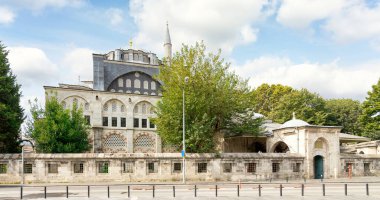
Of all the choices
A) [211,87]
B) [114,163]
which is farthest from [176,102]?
[114,163]

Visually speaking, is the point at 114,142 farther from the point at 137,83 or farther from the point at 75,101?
the point at 137,83

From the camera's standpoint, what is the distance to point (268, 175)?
3294cm

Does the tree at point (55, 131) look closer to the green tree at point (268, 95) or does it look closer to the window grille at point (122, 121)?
the window grille at point (122, 121)

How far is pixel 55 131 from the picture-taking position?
35.1 metres

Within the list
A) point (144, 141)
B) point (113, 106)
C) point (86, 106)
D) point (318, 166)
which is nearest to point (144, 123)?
point (144, 141)

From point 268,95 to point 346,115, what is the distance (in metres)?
14.9

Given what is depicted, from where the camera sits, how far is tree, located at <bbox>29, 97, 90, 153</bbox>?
3475 cm

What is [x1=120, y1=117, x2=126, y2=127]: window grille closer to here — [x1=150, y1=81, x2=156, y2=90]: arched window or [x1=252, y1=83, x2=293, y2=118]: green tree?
[x1=150, y1=81, x2=156, y2=90]: arched window

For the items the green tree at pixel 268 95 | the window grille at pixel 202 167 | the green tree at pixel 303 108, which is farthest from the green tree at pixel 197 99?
the green tree at pixel 268 95

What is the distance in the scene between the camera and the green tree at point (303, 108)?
192ft

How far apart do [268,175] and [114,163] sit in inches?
548

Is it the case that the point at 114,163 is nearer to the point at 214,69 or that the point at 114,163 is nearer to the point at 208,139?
the point at 208,139

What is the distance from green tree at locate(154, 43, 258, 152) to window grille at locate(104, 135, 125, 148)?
66.5 ft

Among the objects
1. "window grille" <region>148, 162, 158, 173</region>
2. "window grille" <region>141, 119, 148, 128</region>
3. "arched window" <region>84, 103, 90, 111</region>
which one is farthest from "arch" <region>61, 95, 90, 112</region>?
"window grille" <region>148, 162, 158, 173</region>
